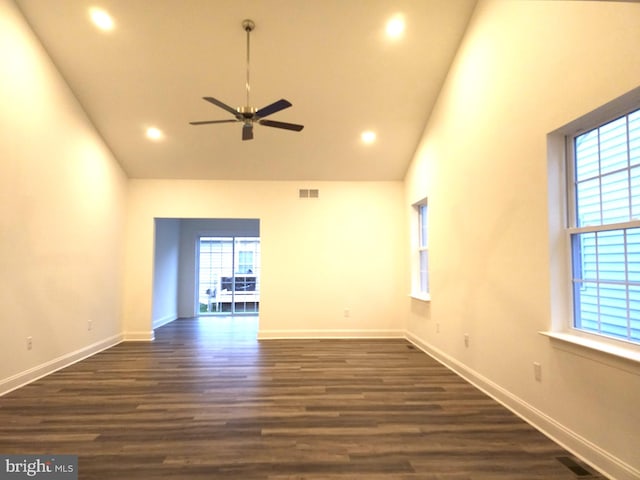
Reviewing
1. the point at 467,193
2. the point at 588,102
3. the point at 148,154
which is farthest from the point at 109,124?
the point at 588,102

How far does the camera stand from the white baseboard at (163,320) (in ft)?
24.1

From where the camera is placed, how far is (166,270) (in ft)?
26.2

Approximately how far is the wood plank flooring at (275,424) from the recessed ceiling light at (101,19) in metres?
3.68

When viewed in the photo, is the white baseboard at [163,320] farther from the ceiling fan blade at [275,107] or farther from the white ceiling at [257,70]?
the ceiling fan blade at [275,107]

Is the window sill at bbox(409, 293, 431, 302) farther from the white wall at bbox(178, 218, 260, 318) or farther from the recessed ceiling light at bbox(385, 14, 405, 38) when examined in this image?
the white wall at bbox(178, 218, 260, 318)

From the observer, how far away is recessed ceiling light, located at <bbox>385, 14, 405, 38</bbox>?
375 cm

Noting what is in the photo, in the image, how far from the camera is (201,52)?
13.3 ft

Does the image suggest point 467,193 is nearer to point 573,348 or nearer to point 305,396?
point 573,348

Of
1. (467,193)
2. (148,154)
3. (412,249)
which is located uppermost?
(148,154)

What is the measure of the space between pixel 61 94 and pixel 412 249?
5131 mm

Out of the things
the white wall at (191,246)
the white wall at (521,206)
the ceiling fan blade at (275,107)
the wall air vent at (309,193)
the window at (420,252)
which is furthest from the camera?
the white wall at (191,246)

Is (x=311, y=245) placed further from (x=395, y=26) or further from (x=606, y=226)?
(x=606, y=226)

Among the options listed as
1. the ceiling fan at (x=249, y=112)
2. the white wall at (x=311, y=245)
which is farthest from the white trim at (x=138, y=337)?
the ceiling fan at (x=249, y=112)

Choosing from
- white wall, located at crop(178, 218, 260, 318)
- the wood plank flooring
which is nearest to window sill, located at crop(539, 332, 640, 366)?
the wood plank flooring
